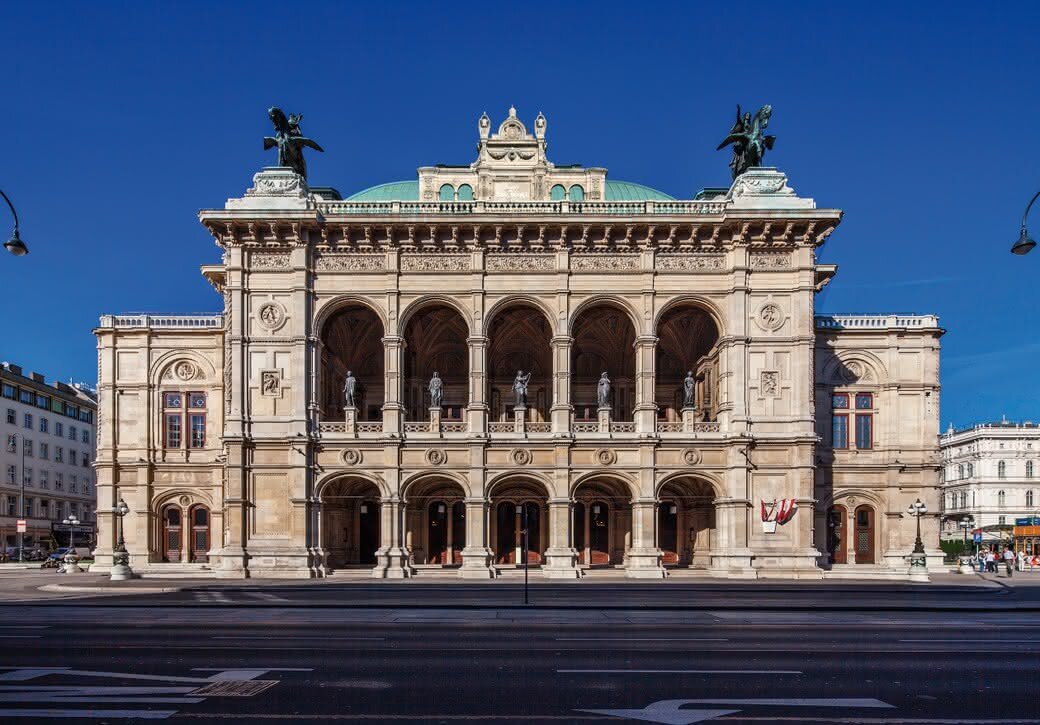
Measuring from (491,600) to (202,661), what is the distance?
46.8 feet

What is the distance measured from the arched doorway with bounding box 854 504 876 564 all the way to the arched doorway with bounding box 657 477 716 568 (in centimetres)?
778

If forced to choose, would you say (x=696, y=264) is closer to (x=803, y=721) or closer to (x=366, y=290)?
(x=366, y=290)

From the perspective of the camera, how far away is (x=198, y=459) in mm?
46344

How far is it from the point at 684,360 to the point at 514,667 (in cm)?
3674

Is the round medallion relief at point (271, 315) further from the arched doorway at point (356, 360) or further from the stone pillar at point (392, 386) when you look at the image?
the stone pillar at point (392, 386)

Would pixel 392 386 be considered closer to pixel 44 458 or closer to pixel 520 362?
pixel 520 362

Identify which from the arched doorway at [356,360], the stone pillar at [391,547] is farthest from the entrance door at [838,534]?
the arched doorway at [356,360]

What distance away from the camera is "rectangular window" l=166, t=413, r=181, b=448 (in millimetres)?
46750

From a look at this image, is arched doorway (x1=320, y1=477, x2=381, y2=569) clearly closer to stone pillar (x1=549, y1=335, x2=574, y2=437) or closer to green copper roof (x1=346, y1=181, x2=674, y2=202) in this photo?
stone pillar (x1=549, y1=335, x2=574, y2=437)

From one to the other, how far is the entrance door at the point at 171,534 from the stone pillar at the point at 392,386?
45.9 ft

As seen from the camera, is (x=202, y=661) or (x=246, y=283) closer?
(x=202, y=661)

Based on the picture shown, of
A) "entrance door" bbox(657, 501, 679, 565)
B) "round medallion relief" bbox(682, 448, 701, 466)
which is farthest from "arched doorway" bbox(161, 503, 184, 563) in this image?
"round medallion relief" bbox(682, 448, 701, 466)

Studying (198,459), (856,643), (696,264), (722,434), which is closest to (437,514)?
(198,459)

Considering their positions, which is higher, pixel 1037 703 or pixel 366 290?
pixel 366 290
